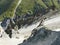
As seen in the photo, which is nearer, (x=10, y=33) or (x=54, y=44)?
(x=54, y=44)

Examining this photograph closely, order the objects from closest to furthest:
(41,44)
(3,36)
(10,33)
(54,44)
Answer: (54,44)
(41,44)
(3,36)
(10,33)

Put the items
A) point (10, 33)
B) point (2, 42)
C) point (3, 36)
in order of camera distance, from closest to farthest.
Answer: point (2, 42) < point (3, 36) < point (10, 33)

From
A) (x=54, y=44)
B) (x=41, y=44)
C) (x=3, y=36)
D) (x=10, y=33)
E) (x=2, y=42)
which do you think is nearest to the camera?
(x=54, y=44)

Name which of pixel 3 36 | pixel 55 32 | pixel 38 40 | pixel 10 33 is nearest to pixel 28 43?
pixel 38 40

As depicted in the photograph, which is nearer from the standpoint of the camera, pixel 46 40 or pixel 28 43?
pixel 46 40

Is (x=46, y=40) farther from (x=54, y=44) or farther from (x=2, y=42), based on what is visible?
(x=2, y=42)

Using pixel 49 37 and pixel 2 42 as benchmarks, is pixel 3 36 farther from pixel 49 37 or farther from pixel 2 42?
pixel 49 37

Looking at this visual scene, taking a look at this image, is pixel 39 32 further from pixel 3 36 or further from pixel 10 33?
pixel 10 33

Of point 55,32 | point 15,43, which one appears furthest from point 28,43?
point 15,43
